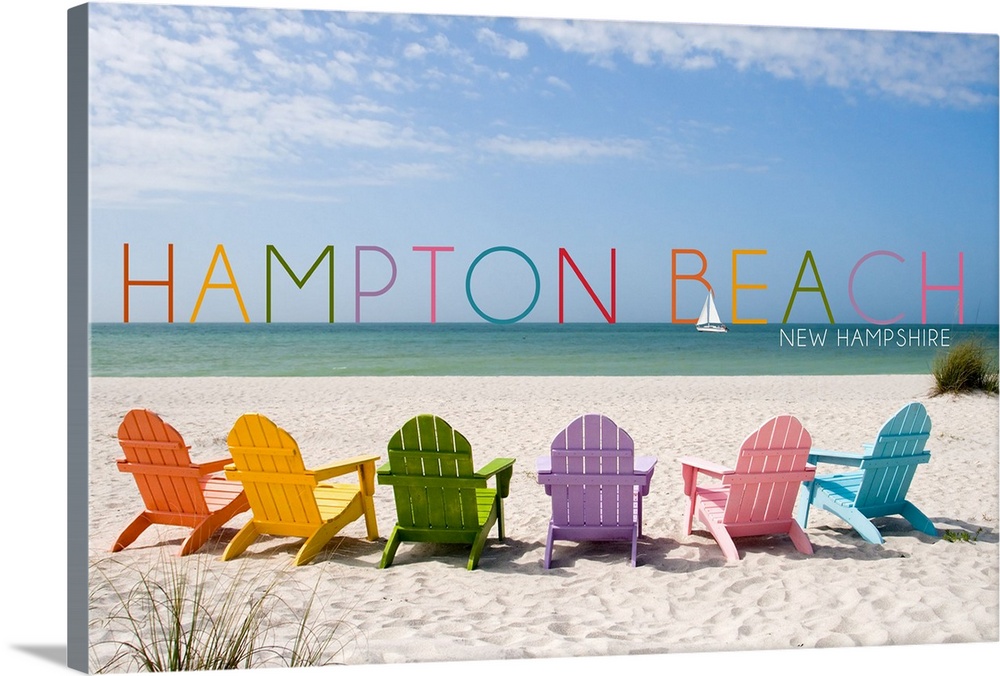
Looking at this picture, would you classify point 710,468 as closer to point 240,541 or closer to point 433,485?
point 433,485

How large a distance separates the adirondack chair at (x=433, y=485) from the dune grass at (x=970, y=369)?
978cm

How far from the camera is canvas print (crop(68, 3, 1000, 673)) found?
412 cm

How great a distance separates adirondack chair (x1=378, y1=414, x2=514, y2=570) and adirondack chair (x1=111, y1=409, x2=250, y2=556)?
3.37 ft

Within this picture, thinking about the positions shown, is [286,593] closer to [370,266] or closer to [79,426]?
[79,426]

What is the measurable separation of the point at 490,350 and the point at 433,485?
2156cm

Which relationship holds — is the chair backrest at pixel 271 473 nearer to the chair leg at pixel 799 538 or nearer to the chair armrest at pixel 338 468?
the chair armrest at pixel 338 468

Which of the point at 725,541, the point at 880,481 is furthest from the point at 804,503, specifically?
the point at 725,541

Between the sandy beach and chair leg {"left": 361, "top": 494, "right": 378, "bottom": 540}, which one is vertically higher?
chair leg {"left": 361, "top": 494, "right": 378, "bottom": 540}

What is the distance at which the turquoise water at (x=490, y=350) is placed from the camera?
77.7ft

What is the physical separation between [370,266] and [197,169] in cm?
828

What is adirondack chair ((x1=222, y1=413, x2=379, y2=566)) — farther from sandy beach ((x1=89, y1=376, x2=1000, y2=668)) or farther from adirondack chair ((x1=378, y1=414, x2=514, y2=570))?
adirondack chair ((x1=378, y1=414, x2=514, y2=570))

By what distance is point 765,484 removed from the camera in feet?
15.8

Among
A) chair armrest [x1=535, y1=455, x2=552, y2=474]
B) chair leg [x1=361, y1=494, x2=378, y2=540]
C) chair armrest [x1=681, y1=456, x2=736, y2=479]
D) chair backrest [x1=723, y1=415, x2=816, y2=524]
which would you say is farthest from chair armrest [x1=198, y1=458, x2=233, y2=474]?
chair backrest [x1=723, y1=415, x2=816, y2=524]

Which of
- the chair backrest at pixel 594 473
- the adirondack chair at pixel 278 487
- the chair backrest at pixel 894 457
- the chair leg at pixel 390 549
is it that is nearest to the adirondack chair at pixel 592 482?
the chair backrest at pixel 594 473
